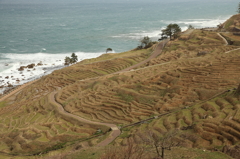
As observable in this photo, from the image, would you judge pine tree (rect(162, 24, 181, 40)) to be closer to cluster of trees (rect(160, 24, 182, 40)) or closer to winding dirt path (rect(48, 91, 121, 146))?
cluster of trees (rect(160, 24, 182, 40))

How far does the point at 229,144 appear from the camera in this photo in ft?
83.7

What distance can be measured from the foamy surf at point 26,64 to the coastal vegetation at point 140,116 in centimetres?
2105

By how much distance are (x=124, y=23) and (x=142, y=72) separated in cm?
12915

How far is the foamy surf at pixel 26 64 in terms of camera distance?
3227 inches

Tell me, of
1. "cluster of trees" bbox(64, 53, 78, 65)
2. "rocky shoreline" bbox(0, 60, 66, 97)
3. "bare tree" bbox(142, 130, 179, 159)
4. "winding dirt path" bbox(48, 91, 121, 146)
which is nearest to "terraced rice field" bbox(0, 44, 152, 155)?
"winding dirt path" bbox(48, 91, 121, 146)

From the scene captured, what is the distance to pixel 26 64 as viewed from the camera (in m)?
96.4

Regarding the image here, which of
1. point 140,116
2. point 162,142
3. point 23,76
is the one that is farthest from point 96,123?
point 23,76

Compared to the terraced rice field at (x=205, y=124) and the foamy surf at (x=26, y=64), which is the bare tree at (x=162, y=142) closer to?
the terraced rice field at (x=205, y=124)

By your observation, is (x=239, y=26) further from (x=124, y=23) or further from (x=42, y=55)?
(x=124, y=23)

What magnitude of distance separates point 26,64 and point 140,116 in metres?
70.9

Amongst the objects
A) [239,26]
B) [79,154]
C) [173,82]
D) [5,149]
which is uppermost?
[239,26]

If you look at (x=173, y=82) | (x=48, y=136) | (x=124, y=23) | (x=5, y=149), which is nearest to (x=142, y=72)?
(x=173, y=82)

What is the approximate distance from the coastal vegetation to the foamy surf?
21048 mm

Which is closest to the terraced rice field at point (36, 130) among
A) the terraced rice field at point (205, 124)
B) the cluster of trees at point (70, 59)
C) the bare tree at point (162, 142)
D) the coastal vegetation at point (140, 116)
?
the coastal vegetation at point (140, 116)
